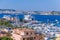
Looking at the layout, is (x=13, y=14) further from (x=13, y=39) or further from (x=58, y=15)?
(x=13, y=39)

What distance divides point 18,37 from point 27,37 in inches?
5.2

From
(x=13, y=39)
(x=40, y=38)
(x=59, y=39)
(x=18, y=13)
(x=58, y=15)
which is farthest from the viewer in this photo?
(x=18, y=13)

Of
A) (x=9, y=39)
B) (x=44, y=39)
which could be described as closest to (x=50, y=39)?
(x=44, y=39)

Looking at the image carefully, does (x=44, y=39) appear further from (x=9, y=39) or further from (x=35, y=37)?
(x=9, y=39)

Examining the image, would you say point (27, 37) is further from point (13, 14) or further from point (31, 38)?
point (13, 14)

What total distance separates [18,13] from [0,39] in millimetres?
7864

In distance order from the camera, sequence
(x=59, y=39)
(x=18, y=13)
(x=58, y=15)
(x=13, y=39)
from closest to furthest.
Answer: (x=59, y=39) < (x=13, y=39) < (x=58, y=15) < (x=18, y=13)

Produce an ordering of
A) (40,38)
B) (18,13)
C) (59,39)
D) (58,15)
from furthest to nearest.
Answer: (18,13), (58,15), (40,38), (59,39)

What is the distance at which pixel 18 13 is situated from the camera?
11.6 m

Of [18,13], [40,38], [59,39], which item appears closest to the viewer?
[59,39]

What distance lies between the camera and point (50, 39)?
3.84m

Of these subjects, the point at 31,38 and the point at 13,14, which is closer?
the point at 31,38

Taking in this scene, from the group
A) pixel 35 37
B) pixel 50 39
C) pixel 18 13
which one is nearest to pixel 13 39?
pixel 35 37

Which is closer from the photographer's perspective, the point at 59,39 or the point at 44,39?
the point at 59,39
